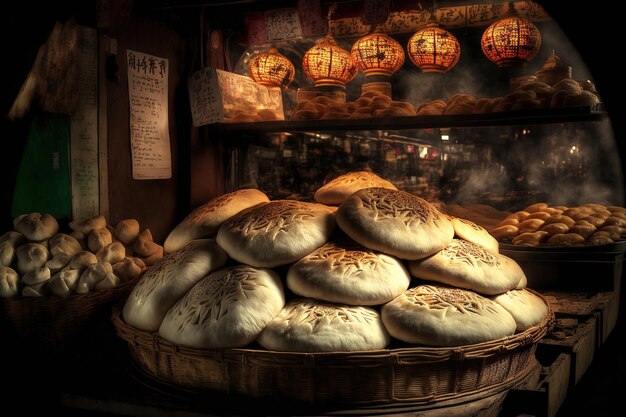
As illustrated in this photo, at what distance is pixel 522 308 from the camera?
2762 mm

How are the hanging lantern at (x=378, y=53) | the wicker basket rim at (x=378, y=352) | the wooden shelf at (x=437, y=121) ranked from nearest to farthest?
1. the wicker basket rim at (x=378, y=352)
2. the wooden shelf at (x=437, y=121)
3. the hanging lantern at (x=378, y=53)

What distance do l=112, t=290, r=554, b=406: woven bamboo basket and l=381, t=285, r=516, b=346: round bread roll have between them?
6 cm

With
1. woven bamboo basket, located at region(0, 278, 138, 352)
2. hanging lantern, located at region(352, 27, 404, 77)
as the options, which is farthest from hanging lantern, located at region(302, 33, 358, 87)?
woven bamboo basket, located at region(0, 278, 138, 352)

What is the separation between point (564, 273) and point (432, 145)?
17.2 ft

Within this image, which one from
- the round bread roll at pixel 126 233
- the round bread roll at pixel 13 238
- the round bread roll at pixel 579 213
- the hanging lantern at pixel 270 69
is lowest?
the round bread roll at pixel 579 213

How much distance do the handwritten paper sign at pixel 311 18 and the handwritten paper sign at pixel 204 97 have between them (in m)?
0.93

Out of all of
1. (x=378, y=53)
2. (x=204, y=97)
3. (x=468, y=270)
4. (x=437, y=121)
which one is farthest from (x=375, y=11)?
(x=468, y=270)

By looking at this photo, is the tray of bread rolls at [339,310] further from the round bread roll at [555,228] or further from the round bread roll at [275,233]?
the round bread roll at [555,228]

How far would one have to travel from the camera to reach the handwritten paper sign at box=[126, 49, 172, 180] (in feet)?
14.8

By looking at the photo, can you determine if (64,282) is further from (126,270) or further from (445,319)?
(445,319)

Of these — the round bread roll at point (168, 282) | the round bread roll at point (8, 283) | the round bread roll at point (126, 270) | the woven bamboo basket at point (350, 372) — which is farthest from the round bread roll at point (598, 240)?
the round bread roll at point (8, 283)

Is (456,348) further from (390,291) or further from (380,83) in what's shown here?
(380,83)

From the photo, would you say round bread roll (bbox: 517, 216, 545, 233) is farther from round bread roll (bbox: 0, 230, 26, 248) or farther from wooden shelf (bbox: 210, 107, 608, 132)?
round bread roll (bbox: 0, 230, 26, 248)

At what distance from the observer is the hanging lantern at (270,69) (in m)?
5.55
